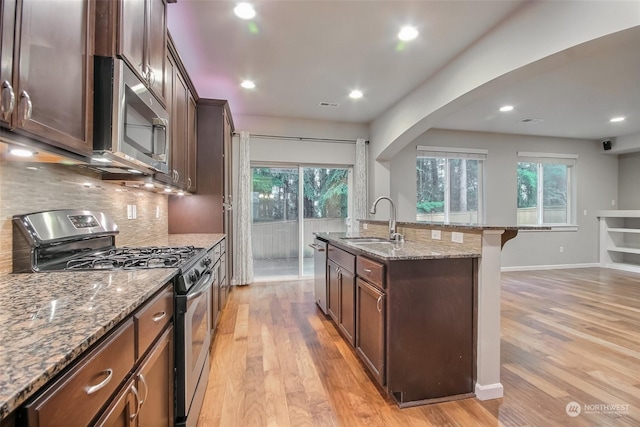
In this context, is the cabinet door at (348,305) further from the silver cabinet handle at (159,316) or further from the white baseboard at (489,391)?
the silver cabinet handle at (159,316)

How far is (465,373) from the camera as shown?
190 centimetres

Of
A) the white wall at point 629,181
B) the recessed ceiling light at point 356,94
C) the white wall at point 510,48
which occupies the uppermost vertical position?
the recessed ceiling light at point 356,94

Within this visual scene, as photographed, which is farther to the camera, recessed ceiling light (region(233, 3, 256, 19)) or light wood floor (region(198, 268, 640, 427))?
recessed ceiling light (region(233, 3, 256, 19))

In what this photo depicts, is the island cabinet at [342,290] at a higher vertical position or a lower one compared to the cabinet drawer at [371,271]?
lower

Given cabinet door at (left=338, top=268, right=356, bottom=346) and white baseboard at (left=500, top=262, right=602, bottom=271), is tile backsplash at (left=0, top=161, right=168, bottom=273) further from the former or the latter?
white baseboard at (left=500, top=262, right=602, bottom=271)

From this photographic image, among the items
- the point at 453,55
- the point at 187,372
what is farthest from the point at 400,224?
the point at 187,372

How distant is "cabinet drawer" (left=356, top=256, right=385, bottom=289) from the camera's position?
1.87 meters

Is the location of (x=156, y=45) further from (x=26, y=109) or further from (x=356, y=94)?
(x=356, y=94)

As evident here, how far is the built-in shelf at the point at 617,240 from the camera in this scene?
605 cm

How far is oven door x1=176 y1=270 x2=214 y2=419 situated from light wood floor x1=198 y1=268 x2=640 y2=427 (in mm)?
325

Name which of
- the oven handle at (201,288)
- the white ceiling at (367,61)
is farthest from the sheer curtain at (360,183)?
the oven handle at (201,288)

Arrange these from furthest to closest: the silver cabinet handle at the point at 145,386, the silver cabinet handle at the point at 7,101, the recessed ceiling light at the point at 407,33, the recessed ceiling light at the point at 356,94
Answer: the recessed ceiling light at the point at 356,94 → the recessed ceiling light at the point at 407,33 → the silver cabinet handle at the point at 145,386 → the silver cabinet handle at the point at 7,101

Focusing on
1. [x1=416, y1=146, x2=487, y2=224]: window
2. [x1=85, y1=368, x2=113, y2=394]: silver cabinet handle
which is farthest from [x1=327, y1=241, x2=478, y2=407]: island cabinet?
[x1=416, y1=146, x2=487, y2=224]: window

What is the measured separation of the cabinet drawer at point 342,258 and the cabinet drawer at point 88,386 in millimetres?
1681
